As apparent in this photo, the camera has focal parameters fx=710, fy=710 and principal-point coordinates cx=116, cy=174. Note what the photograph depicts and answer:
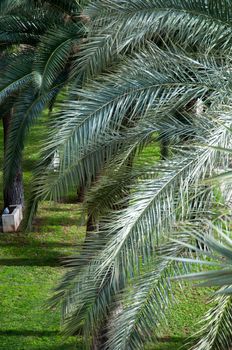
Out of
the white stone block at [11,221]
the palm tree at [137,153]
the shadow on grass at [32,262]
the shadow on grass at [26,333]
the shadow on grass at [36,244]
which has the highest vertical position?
the palm tree at [137,153]

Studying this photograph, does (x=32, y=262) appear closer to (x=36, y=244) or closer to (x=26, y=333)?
(x=36, y=244)

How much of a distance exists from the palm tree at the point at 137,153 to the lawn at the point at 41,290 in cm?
165

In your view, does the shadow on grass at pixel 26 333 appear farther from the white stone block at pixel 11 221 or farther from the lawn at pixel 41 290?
the white stone block at pixel 11 221

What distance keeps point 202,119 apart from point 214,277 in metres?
3.50

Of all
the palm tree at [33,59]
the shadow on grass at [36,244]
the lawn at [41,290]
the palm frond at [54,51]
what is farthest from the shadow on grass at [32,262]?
the palm frond at [54,51]

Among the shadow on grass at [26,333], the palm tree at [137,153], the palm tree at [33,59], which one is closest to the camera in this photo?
the palm tree at [137,153]

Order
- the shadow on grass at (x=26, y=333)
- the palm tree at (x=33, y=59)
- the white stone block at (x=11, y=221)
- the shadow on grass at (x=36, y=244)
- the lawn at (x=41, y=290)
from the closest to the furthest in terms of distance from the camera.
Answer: the palm tree at (x=33, y=59)
the lawn at (x=41, y=290)
the shadow on grass at (x=26, y=333)
the shadow on grass at (x=36, y=244)
the white stone block at (x=11, y=221)

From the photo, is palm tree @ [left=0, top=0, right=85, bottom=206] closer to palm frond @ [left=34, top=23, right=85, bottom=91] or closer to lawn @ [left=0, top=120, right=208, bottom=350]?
palm frond @ [left=34, top=23, right=85, bottom=91]

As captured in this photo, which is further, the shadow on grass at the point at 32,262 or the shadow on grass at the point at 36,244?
the shadow on grass at the point at 36,244

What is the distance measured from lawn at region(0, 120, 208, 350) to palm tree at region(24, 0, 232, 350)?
1652mm

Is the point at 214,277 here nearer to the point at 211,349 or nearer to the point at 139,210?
the point at 139,210

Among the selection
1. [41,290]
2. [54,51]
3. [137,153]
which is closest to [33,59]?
[54,51]

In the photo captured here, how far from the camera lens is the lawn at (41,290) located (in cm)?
1011

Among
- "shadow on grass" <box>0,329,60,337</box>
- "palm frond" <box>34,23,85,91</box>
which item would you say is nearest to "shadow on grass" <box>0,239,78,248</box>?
"shadow on grass" <box>0,329,60,337</box>
